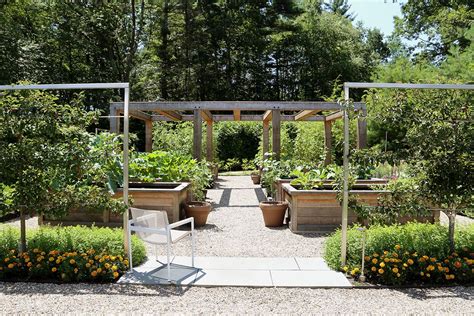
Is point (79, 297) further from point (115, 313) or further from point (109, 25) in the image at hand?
point (109, 25)

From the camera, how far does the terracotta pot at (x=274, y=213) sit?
267 inches

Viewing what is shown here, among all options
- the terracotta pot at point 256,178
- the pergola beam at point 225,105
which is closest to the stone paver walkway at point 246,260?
the pergola beam at point 225,105

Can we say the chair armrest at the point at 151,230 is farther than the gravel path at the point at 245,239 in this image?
No

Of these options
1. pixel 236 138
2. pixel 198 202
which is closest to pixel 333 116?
pixel 198 202

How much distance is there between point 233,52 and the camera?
24672 millimetres

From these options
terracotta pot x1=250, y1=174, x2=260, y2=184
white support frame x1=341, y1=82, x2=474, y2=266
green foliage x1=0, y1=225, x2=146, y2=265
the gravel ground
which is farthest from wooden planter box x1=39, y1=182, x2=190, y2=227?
terracotta pot x1=250, y1=174, x2=260, y2=184

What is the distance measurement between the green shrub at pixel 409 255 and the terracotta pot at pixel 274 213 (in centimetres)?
193

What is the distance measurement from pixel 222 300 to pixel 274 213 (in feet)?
10.6

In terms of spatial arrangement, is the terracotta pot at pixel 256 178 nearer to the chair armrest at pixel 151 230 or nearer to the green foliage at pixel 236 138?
the green foliage at pixel 236 138

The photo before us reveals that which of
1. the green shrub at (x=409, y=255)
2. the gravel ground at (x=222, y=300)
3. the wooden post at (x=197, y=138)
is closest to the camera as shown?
the gravel ground at (x=222, y=300)

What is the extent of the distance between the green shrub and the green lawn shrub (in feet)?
7.56

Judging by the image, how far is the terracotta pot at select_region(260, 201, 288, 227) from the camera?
677 centimetres

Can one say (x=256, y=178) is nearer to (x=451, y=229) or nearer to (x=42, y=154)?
(x=451, y=229)

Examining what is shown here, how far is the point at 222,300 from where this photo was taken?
3.66m
